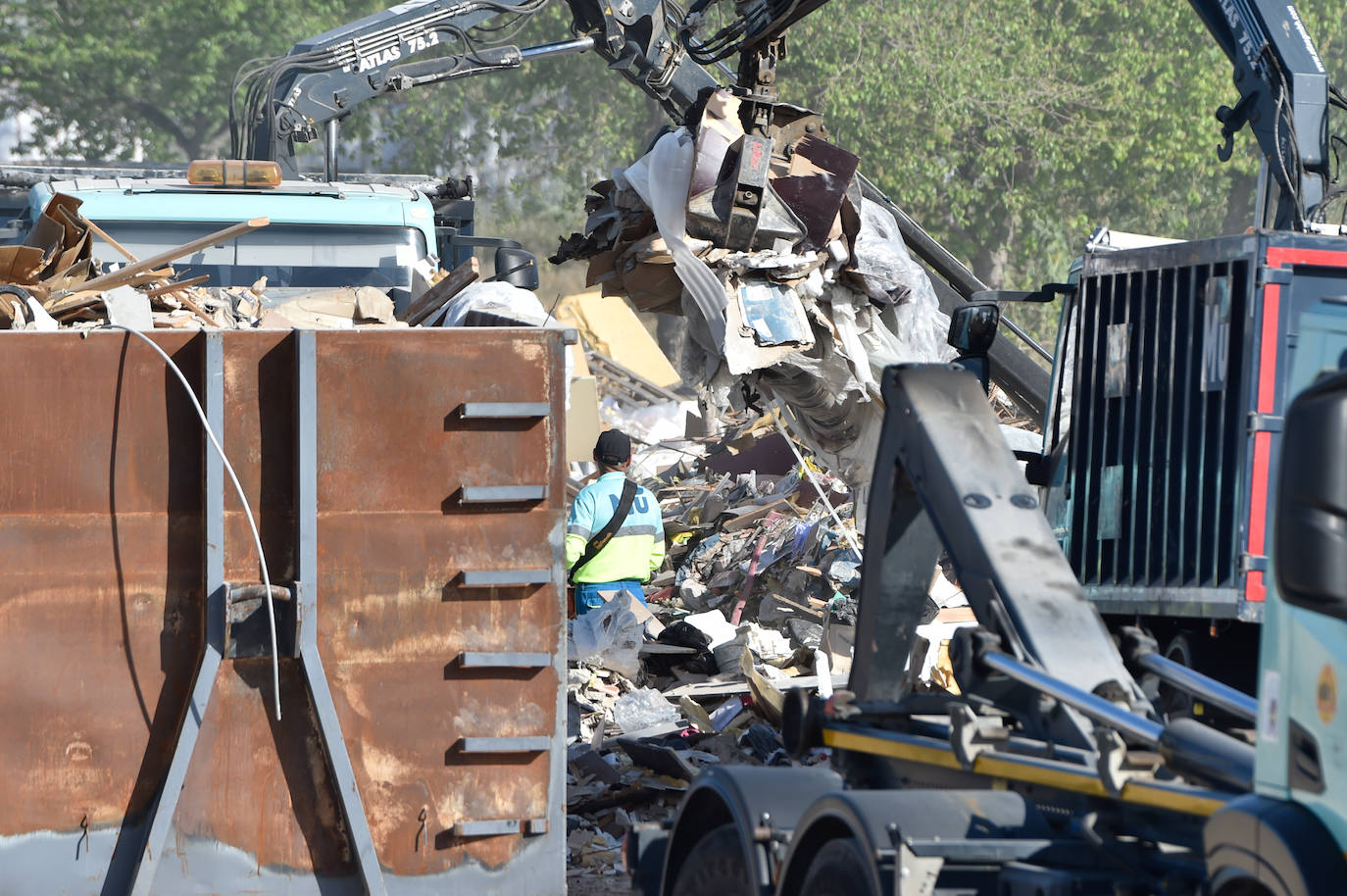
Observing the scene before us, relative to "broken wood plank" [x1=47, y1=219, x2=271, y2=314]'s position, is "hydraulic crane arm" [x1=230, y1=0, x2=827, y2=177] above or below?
above

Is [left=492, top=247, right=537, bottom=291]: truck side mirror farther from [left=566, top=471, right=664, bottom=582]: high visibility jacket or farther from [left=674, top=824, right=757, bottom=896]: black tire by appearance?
[left=674, top=824, right=757, bottom=896]: black tire

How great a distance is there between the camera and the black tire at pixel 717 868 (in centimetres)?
417

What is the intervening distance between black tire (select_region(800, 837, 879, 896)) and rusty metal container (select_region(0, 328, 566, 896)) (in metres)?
1.75

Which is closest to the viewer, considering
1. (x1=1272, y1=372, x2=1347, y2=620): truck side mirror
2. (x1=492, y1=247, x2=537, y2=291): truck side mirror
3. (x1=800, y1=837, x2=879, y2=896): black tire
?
(x1=1272, y1=372, x2=1347, y2=620): truck side mirror

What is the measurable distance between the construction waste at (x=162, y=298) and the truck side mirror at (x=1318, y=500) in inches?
140

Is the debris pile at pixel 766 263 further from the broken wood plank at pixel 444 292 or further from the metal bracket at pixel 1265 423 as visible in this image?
the metal bracket at pixel 1265 423

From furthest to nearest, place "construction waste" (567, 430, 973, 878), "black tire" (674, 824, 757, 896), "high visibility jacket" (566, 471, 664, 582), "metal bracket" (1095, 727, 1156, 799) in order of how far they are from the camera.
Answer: "high visibility jacket" (566, 471, 664, 582), "construction waste" (567, 430, 973, 878), "black tire" (674, 824, 757, 896), "metal bracket" (1095, 727, 1156, 799)

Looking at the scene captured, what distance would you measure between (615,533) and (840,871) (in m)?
5.47

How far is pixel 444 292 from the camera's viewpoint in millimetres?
7086

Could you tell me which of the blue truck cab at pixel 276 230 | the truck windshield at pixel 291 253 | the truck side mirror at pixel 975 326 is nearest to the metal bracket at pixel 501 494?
the truck side mirror at pixel 975 326

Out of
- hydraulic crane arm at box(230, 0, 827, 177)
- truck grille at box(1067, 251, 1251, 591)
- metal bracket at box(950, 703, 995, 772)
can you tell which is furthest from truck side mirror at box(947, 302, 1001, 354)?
hydraulic crane arm at box(230, 0, 827, 177)

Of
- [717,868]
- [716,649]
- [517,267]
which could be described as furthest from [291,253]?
[717,868]

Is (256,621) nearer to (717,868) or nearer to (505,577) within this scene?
(505,577)

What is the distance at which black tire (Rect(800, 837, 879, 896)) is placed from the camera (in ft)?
11.4
